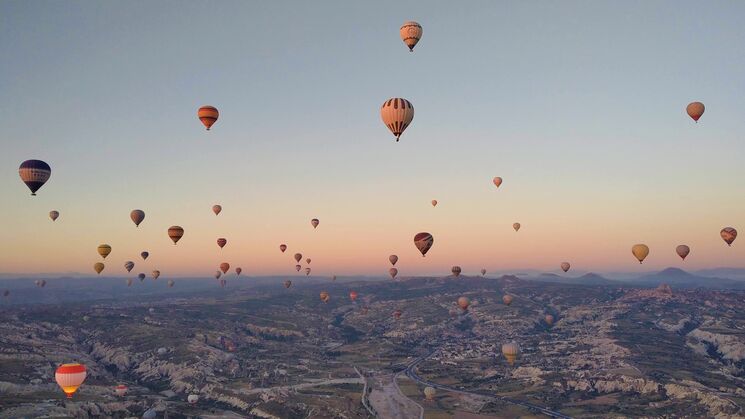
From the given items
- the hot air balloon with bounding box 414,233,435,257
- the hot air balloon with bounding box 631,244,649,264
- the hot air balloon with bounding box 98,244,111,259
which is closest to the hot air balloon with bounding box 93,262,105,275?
the hot air balloon with bounding box 98,244,111,259

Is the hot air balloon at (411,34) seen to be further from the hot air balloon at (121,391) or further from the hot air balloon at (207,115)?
the hot air balloon at (121,391)

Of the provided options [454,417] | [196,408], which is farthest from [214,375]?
[454,417]

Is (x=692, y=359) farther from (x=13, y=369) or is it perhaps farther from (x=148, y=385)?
(x=13, y=369)

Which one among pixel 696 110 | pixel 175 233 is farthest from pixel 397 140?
pixel 175 233

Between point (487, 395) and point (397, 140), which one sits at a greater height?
point (397, 140)

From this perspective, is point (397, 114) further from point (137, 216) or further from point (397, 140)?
point (137, 216)
